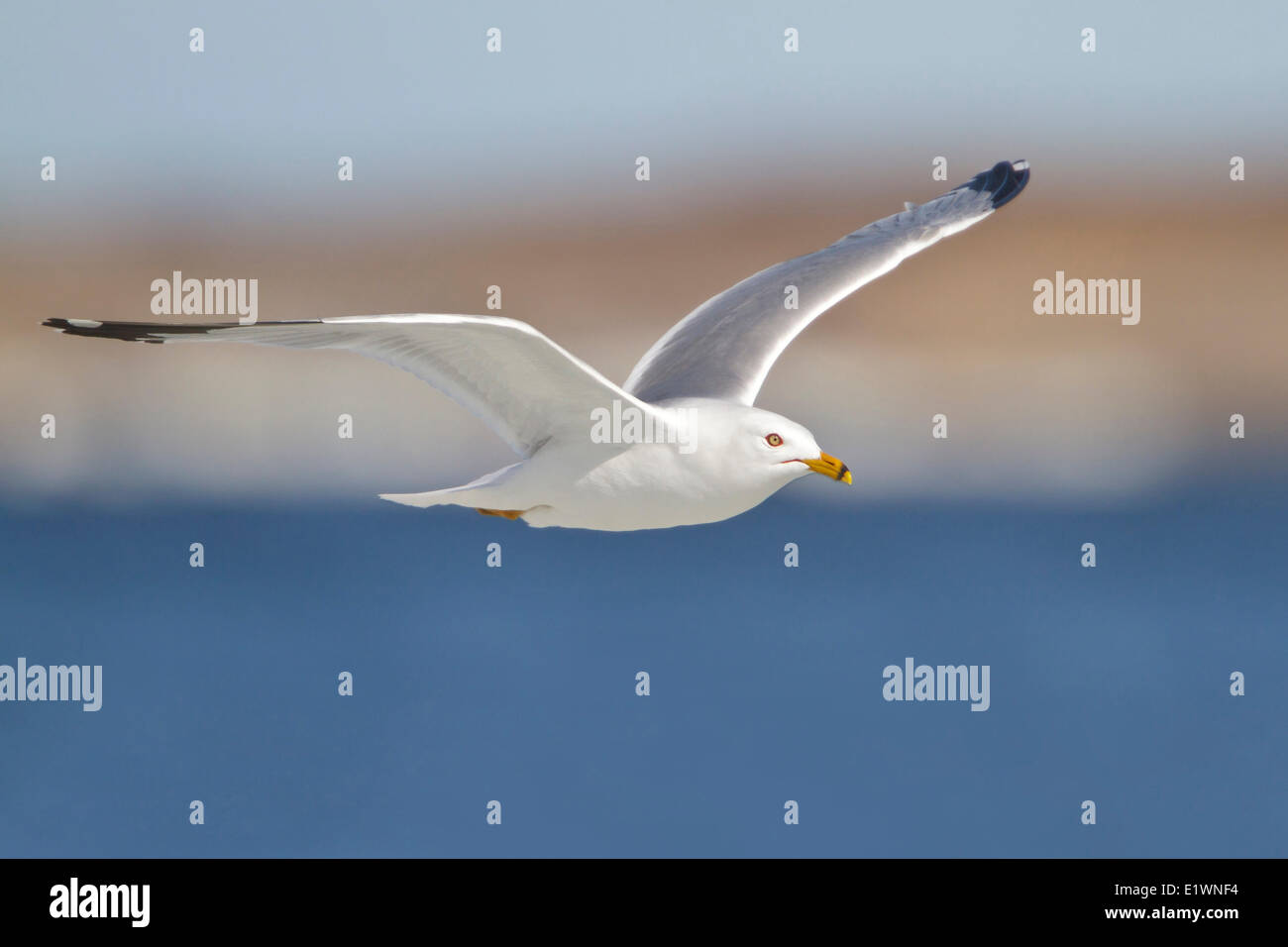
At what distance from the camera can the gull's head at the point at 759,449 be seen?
5.22 m

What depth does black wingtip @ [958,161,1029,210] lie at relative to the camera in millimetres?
7828

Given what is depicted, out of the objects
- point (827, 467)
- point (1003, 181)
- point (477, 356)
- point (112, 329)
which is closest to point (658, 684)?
point (1003, 181)

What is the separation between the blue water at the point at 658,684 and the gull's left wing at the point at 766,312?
1280cm

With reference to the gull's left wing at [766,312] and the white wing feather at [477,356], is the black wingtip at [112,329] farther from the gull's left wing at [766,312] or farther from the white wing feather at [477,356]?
the gull's left wing at [766,312]

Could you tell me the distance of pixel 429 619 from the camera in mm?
29078

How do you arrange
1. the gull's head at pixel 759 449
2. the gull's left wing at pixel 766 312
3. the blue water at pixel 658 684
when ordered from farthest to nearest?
the blue water at pixel 658 684
the gull's left wing at pixel 766 312
the gull's head at pixel 759 449

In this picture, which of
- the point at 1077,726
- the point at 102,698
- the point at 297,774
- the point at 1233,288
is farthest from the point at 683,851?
the point at 1233,288

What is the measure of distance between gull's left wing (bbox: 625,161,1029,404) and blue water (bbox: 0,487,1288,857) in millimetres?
12801

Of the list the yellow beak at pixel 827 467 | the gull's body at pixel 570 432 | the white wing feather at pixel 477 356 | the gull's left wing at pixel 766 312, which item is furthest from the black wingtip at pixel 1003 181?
the white wing feather at pixel 477 356

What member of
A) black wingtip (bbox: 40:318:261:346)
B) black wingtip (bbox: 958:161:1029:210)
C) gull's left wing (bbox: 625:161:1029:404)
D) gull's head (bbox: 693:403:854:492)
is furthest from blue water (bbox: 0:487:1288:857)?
black wingtip (bbox: 40:318:261:346)

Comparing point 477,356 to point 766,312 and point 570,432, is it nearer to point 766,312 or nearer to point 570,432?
point 570,432

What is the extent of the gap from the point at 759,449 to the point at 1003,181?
3.47 metres

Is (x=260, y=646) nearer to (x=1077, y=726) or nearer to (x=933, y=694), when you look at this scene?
(x=933, y=694)

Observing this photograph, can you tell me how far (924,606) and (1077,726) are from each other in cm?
552
